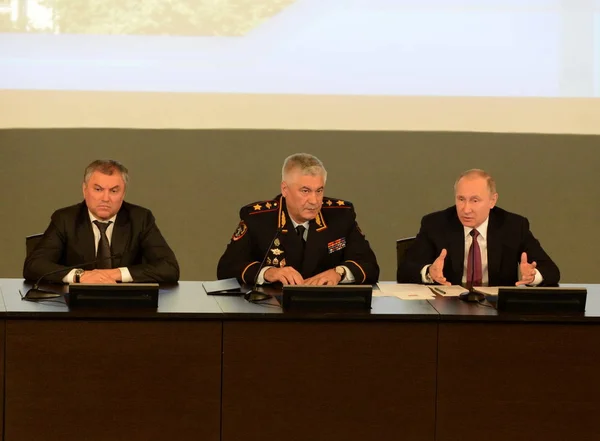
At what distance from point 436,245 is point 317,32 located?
5.93ft

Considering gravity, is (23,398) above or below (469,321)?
below

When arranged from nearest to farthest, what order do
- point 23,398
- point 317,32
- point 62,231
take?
point 23,398
point 62,231
point 317,32

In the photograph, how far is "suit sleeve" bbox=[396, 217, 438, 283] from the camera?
12.3 feet

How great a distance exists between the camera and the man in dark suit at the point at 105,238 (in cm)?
362

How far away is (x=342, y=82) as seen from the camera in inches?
203

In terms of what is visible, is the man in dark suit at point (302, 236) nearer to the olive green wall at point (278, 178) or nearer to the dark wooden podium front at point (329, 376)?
the dark wooden podium front at point (329, 376)

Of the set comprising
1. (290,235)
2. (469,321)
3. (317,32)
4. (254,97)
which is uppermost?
(317,32)

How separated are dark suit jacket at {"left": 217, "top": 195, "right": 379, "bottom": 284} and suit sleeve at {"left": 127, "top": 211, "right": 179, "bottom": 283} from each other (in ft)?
0.71

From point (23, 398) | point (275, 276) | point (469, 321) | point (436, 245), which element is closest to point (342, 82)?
point (436, 245)

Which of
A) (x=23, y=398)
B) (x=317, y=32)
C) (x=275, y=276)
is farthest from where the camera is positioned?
(x=317, y=32)

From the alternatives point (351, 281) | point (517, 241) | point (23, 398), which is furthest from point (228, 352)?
point (517, 241)

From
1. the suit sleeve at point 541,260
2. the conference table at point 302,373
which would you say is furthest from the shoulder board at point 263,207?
the suit sleeve at point 541,260

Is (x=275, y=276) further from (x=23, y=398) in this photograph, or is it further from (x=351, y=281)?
(x=23, y=398)

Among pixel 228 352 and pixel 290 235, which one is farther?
pixel 290 235
